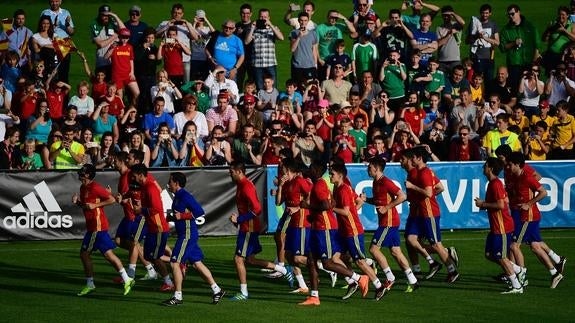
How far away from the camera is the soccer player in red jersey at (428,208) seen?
18.3 m

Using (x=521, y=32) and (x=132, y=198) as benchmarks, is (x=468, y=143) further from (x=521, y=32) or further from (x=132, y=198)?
(x=132, y=198)

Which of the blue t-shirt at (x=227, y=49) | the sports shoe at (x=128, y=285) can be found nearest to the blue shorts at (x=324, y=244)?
the sports shoe at (x=128, y=285)

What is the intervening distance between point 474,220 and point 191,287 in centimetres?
773

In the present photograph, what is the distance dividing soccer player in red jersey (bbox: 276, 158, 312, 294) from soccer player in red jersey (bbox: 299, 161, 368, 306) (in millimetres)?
182

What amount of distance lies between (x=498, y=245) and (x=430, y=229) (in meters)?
Answer: 1.28

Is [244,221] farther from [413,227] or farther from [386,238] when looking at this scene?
[413,227]

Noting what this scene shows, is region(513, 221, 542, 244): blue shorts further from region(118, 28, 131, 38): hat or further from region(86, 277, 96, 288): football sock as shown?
region(118, 28, 131, 38): hat

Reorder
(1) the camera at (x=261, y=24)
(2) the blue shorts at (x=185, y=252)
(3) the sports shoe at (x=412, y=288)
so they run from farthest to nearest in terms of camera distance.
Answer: (1) the camera at (x=261, y=24) → (3) the sports shoe at (x=412, y=288) → (2) the blue shorts at (x=185, y=252)

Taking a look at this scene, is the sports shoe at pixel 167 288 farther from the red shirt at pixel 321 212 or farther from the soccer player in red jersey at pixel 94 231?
the red shirt at pixel 321 212

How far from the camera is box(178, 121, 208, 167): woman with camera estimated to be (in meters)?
23.5

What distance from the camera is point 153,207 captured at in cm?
1723

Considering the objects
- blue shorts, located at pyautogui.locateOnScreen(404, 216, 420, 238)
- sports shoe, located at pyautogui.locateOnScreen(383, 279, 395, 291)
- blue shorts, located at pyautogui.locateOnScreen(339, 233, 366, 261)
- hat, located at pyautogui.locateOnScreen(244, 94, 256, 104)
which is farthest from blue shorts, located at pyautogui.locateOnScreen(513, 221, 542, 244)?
hat, located at pyautogui.locateOnScreen(244, 94, 256, 104)

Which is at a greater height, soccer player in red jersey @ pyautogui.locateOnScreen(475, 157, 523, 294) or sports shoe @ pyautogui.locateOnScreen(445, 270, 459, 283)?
soccer player in red jersey @ pyautogui.locateOnScreen(475, 157, 523, 294)

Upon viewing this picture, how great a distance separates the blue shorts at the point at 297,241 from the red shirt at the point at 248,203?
Answer: 1.59ft
